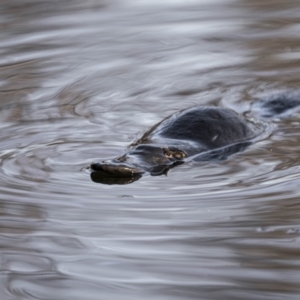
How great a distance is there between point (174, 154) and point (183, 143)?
15 centimetres

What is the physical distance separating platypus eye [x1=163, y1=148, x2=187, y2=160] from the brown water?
115 mm

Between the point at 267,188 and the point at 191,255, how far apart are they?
2.68 feet

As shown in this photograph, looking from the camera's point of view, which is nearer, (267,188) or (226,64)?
(267,188)

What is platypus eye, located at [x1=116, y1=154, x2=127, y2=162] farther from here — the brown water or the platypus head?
the brown water

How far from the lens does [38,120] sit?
4.86m

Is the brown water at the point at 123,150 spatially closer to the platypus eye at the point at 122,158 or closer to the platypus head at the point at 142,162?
the platypus head at the point at 142,162

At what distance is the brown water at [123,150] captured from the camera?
2740 millimetres

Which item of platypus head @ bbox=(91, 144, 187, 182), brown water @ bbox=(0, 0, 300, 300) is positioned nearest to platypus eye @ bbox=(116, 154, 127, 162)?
platypus head @ bbox=(91, 144, 187, 182)

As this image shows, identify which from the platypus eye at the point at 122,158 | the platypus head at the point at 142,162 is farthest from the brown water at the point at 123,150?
the platypus eye at the point at 122,158

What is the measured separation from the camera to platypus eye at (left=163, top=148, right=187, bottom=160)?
4.00 meters

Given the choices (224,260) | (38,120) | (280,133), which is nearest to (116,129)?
(38,120)

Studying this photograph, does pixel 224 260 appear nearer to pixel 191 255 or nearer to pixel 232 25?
pixel 191 255

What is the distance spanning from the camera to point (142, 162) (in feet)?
12.8

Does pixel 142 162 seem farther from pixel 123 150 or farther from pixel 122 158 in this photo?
pixel 123 150
